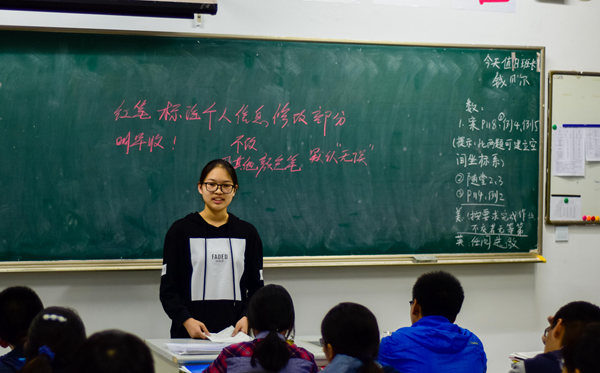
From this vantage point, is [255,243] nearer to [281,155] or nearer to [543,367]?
[281,155]

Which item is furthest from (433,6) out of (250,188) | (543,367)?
(543,367)

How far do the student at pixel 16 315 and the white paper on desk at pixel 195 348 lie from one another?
→ 0.51 m

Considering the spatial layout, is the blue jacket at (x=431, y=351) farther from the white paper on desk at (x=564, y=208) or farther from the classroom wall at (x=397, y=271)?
the white paper on desk at (x=564, y=208)

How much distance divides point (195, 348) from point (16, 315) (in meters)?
0.62

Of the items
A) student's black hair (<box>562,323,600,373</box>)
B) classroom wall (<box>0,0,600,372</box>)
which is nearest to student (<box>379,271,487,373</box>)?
student's black hair (<box>562,323,600,373</box>)

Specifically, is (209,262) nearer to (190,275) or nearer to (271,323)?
(190,275)

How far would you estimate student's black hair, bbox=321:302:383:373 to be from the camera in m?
1.54

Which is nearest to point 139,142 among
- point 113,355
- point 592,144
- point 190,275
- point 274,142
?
point 274,142

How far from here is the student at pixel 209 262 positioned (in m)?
2.43

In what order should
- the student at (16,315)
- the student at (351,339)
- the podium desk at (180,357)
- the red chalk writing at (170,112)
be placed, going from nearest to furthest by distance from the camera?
the student at (351,339) < the student at (16,315) < the podium desk at (180,357) < the red chalk writing at (170,112)

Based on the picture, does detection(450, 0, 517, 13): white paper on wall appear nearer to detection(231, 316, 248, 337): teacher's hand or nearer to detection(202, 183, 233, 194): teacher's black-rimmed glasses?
detection(202, 183, 233, 194): teacher's black-rimmed glasses

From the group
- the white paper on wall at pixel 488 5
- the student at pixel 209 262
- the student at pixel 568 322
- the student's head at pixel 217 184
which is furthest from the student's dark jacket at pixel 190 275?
the white paper on wall at pixel 488 5

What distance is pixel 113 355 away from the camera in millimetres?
966

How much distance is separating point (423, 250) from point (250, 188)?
3.66 ft
